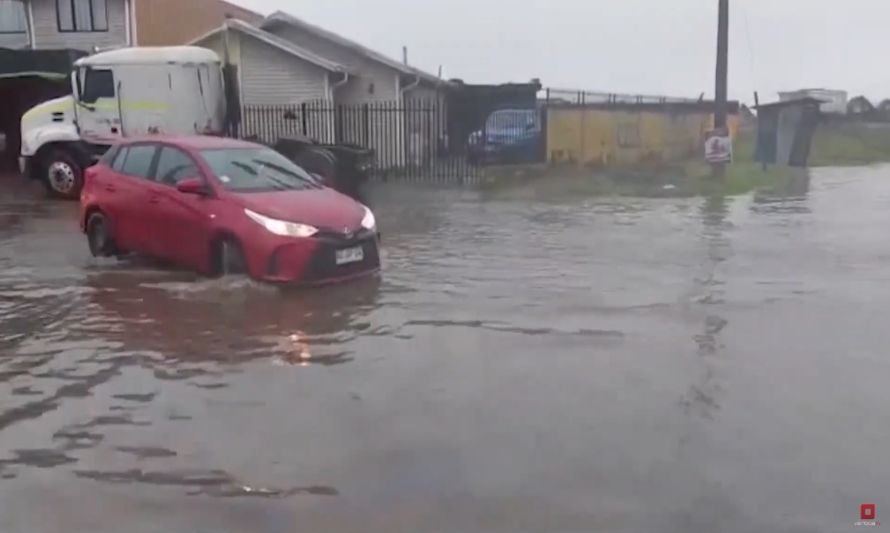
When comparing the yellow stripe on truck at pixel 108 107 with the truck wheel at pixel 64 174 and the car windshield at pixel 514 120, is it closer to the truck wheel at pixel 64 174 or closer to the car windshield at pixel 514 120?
the truck wheel at pixel 64 174

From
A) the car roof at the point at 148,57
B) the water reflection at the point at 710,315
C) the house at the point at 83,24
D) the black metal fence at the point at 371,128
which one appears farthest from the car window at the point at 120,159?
the house at the point at 83,24

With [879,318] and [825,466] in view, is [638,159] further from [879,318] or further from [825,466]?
[825,466]

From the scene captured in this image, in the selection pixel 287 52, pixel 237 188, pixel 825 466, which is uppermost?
pixel 287 52

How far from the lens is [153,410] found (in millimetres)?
6531

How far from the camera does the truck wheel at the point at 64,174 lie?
20859mm

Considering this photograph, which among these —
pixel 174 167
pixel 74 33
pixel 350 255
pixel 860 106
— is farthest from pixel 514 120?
pixel 860 106

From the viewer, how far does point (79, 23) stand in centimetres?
3145

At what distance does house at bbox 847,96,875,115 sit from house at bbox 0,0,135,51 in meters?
39.1

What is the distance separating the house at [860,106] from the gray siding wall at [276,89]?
121ft

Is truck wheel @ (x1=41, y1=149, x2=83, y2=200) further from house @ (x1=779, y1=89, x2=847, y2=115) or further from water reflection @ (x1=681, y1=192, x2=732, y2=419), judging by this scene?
house @ (x1=779, y1=89, x2=847, y2=115)

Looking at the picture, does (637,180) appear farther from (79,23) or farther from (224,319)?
(79,23)

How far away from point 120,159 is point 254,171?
202cm

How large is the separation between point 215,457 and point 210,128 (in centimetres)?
1704

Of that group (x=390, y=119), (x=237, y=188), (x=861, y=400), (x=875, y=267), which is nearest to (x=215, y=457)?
(x=861, y=400)
